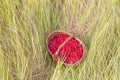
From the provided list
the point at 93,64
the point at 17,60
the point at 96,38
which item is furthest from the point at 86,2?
the point at 17,60

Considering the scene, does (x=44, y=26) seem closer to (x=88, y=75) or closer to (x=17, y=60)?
(x=17, y=60)

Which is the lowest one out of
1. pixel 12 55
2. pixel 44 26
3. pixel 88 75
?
pixel 88 75

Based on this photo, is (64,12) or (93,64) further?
(64,12)
